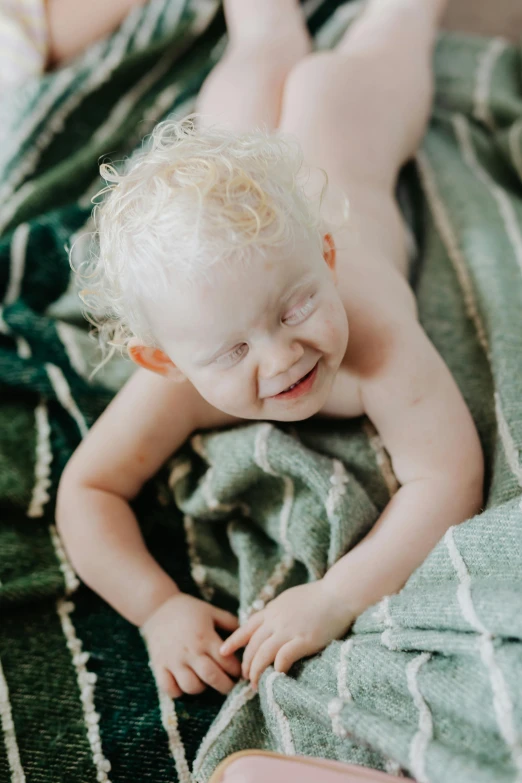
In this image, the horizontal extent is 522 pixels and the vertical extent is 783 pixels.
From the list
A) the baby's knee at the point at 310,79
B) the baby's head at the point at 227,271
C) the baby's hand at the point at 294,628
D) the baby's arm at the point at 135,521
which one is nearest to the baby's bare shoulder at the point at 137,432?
the baby's arm at the point at 135,521

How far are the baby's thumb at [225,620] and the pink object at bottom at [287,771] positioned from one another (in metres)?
0.19

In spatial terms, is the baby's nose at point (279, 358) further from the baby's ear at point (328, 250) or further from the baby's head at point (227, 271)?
the baby's ear at point (328, 250)

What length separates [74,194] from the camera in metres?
1.03

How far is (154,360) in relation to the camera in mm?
640

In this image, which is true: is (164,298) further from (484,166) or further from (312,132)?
(484,166)

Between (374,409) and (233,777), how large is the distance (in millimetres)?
362

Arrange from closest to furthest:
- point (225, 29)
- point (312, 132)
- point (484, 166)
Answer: point (312, 132) → point (484, 166) → point (225, 29)

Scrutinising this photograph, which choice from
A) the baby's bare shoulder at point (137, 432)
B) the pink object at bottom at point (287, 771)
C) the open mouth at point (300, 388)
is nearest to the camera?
the pink object at bottom at point (287, 771)

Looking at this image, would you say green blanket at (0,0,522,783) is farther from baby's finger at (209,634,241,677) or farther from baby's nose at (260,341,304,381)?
baby's nose at (260,341,304,381)

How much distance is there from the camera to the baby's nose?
1.82ft

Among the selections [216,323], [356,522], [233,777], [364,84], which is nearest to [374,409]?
[356,522]

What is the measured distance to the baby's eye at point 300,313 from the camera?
0.56 meters

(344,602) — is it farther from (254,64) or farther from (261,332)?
(254,64)

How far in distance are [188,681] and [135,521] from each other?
0.58 feet
